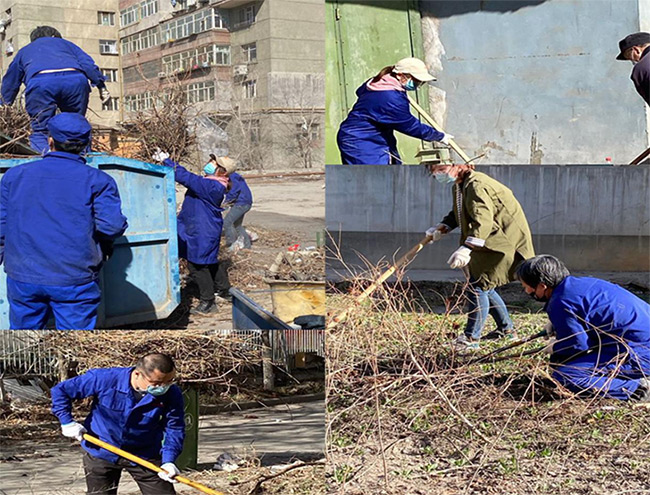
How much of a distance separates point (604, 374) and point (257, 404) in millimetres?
1845

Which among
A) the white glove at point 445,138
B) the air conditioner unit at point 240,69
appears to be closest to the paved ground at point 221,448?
the white glove at point 445,138

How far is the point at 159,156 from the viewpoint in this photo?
151 inches

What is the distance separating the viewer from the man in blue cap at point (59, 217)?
11.4ft

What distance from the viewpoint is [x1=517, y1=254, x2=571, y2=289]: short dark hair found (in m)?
4.15

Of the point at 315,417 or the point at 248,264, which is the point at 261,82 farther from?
the point at 315,417

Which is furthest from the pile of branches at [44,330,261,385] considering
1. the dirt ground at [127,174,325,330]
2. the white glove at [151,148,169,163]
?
the white glove at [151,148,169,163]

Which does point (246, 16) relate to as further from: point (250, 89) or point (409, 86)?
point (409, 86)

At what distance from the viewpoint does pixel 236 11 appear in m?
3.77

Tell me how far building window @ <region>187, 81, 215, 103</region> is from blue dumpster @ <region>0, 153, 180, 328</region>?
0.38 metres

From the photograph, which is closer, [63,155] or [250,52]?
[63,155]

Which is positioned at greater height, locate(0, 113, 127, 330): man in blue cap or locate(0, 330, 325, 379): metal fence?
locate(0, 113, 127, 330): man in blue cap

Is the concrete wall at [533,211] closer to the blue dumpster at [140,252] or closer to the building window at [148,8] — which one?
the blue dumpster at [140,252]

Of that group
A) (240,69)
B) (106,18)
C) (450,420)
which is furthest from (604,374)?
(106,18)

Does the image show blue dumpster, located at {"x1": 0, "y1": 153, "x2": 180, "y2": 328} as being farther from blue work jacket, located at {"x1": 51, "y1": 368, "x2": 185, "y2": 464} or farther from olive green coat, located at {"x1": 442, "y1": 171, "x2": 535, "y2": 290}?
olive green coat, located at {"x1": 442, "y1": 171, "x2": 535, "y2": 290}
